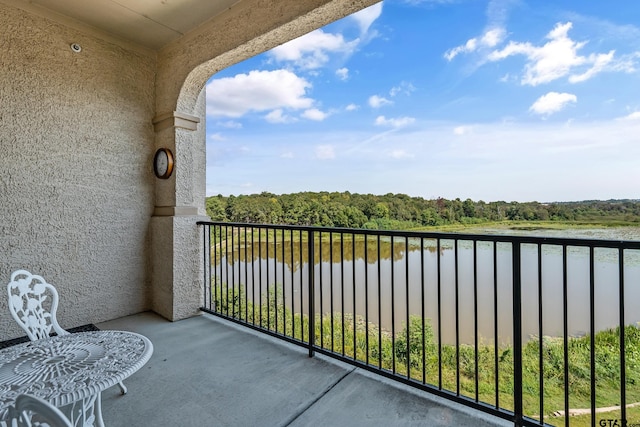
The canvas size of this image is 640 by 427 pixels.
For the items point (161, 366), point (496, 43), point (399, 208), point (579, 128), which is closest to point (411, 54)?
point (496, 43)

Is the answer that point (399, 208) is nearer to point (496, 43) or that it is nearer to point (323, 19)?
point (323, 19)

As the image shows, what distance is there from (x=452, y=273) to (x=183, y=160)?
2.94 meters

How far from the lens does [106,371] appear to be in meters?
1.14

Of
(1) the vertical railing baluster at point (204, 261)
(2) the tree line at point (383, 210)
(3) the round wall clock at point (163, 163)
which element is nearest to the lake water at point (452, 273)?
(1) the vertical railing baluster at point (204, 261)

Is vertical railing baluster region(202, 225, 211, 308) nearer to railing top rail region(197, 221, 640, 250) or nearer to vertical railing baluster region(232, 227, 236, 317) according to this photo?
vertical railing baluster region(232, 227, 236, 317)

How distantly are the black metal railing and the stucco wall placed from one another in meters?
0.93

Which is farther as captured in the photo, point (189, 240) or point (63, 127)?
point (189, 240)

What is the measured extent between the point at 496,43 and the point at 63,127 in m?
14.4

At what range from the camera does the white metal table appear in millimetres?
1013

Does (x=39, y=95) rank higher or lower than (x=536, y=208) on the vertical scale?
higher

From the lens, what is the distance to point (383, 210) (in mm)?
4328

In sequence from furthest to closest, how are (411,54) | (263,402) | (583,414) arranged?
1. (411,54)
2. (583,414)
3. (263,402)

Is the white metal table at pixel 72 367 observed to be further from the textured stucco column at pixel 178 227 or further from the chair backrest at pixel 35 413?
the textured stucco column at pixel 178 227

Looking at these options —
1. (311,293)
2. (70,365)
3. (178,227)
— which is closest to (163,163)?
(178,227)
